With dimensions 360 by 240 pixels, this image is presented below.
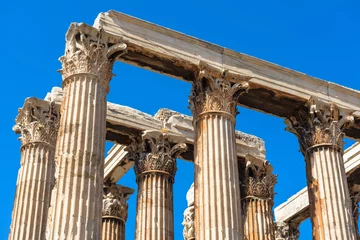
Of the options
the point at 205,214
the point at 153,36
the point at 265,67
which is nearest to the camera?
the point at 205,214

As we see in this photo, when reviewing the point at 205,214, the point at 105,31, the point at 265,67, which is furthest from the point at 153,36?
the point at 205,214

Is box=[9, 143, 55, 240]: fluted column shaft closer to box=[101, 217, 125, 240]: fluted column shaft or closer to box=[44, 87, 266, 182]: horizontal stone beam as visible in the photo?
box=[44, 87, 266, 182]: horizontal stone beam

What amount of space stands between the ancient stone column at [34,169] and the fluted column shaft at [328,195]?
32.3 feet

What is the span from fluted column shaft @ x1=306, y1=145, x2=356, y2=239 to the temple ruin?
0.04 meters

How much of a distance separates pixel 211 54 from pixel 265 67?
7.96ft

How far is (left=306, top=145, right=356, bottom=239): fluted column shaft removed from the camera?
22.9 metres

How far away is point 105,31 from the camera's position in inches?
854

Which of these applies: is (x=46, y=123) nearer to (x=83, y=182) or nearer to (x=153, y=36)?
(x=153, y=36)

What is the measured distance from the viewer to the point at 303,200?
1330 inches

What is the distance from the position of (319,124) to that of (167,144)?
6450 mm

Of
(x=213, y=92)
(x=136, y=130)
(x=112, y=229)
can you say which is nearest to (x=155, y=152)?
(x=136, y=130)

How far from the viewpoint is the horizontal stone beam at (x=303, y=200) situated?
101 ft

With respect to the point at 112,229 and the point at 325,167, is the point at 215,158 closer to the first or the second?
the point at 325,167

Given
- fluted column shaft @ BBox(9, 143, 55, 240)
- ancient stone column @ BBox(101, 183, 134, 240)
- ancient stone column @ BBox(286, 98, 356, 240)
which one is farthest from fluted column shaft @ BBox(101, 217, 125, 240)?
ancient stone column @ BBox(286, 98, 356, 240)
